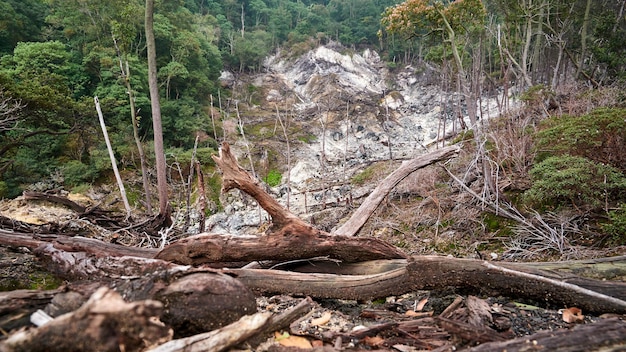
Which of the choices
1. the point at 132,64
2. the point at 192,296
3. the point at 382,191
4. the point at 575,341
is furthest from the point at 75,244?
the point at 132,64

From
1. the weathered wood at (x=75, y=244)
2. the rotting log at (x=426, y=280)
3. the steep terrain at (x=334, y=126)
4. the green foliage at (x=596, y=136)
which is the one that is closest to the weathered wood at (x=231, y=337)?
the rotting log at (x=426, y=280)

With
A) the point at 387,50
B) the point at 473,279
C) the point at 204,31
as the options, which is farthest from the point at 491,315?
the point at 387,50

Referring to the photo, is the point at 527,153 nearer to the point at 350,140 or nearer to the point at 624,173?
the point at 624,173

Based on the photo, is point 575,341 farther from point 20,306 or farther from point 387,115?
point 387,115

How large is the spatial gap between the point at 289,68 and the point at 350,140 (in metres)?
15.3

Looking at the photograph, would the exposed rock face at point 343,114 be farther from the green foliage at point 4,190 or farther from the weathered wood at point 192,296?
the weathered wood at point 192,296

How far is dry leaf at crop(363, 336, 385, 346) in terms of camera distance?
1.82 meters

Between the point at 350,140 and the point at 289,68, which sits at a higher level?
the point at 289,68

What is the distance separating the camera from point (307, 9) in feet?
134

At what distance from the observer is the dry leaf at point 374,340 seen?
1.82 meters

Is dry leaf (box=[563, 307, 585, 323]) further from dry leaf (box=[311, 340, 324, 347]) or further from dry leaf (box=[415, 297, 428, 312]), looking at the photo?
dry leaf (box=[311, 340, 324, 347])

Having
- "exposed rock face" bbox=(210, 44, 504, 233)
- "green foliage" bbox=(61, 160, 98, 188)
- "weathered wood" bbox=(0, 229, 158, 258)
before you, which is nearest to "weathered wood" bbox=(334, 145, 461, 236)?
"weathered wood" bbox=(0, 229, 158, 258)

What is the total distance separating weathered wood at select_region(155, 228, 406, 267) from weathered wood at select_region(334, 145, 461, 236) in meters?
0.56

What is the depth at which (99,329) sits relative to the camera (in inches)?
42.8
